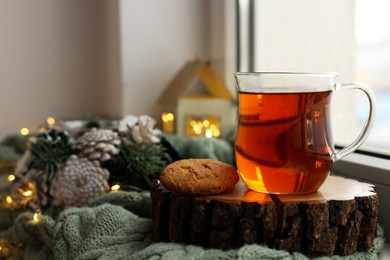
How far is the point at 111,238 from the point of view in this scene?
744mm

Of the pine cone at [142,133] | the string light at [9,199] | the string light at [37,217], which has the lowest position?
the string light at [9,199]

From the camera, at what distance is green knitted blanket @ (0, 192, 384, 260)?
0.65m

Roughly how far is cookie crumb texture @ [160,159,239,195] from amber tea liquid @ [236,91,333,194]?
0.10ft

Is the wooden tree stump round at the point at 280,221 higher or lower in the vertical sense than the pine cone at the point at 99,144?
lower

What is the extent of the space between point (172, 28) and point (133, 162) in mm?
567

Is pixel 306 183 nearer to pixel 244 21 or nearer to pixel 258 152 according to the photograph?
pixel 258 152

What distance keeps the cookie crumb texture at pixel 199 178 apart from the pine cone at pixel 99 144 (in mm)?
297

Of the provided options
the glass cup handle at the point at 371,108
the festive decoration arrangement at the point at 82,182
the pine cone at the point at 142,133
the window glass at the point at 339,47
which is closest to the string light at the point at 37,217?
the festive decoration arrangement at the point at 82,182

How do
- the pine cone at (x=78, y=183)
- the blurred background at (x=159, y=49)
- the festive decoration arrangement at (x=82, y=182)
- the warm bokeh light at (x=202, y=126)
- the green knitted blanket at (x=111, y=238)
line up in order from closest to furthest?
the green knitted blanket at (x=111, y=238) < the festive decoration arrangement at (x=82, y=182) < the pine cone at (x=78, y=183) < the blurred background at (x=159, y=49) < the warm bokeh light at (x=202, y=126)

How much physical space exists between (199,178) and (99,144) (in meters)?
0.35

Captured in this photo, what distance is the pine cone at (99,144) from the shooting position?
0.99 meters

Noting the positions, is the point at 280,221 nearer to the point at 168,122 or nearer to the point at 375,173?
the point at 375,173

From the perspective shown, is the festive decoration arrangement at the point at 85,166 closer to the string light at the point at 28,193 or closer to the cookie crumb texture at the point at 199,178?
the string light at the point at 28,193

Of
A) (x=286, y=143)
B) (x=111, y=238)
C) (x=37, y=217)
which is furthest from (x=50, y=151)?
(x=286, y=143)
